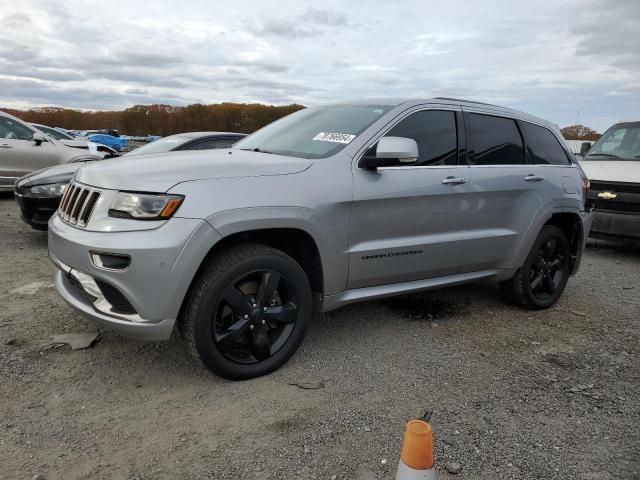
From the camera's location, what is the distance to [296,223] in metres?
3.17

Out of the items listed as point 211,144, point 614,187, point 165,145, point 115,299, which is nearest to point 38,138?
point 165,145

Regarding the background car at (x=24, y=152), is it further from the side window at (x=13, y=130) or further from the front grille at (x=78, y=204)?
the front grille at (x=78, y=204)

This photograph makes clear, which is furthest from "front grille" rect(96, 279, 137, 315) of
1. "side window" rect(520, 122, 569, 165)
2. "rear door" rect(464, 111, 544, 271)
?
"side window" rect(520, 122, 569, 165)

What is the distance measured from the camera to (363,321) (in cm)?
437

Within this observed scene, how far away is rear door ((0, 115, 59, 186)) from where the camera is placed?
9148 mm

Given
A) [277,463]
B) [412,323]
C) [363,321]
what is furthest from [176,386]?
[412,323]

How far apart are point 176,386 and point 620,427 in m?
2.55

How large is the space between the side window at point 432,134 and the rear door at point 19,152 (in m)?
7.74

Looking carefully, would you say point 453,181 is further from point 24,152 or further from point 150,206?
point 24,152

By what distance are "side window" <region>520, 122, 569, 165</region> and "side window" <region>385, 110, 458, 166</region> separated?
39.7 inches

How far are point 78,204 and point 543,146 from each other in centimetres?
396

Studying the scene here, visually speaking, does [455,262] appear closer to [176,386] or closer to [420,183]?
[420,183]

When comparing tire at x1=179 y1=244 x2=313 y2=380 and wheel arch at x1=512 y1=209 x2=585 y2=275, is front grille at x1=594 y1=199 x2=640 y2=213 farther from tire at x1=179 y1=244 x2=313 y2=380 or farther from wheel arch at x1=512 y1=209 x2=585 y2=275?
tire at x1=179 y1=244 x2=313 y2=380

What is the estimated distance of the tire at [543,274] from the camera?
15.5 feet
